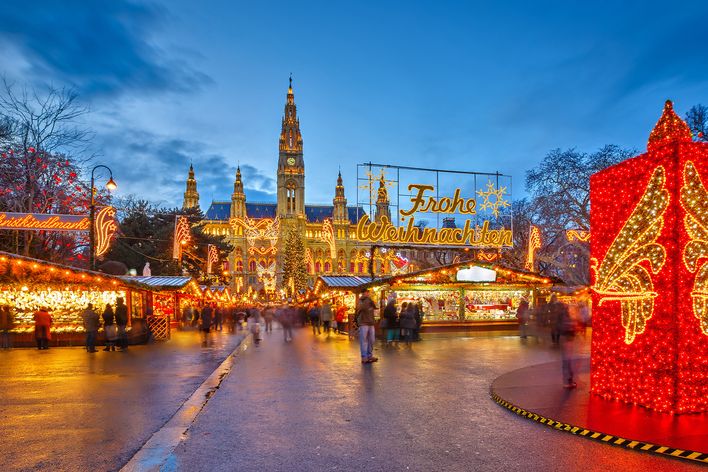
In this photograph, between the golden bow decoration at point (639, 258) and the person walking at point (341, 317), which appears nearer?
the golden bow decoration at point (639, 258)

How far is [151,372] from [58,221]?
10372 millimetres

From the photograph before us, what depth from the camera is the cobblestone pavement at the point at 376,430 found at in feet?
18.3

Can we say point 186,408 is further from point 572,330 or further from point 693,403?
point 693,403

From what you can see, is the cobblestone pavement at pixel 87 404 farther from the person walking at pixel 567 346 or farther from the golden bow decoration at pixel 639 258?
the golden bow decoration at pixel 639 258

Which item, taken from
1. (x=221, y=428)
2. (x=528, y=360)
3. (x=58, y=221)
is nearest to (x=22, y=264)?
(x=58, y=221)

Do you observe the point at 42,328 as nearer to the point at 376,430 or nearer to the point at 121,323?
the point at 121,323

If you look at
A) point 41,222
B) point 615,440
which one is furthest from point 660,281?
point 41,222

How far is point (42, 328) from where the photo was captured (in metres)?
19.5

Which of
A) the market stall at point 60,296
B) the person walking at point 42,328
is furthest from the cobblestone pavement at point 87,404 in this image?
the market stall at point 60,296

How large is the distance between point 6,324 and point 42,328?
1.91m

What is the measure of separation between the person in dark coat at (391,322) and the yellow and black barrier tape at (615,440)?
484 inches

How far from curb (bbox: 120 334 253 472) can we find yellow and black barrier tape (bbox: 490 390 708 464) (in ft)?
14.6

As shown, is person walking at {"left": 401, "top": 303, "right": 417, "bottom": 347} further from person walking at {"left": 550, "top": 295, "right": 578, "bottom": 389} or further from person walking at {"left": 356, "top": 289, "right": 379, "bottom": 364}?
person walking at {"left": 550, "top": 295, "right": 578, "bottom": 389}

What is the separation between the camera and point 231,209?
407 feet
